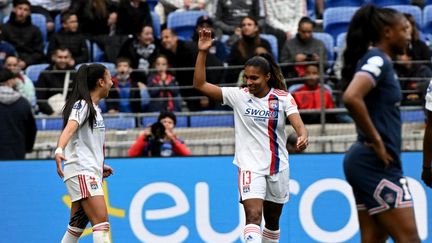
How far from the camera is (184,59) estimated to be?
15.6m

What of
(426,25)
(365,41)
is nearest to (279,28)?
(426,25)

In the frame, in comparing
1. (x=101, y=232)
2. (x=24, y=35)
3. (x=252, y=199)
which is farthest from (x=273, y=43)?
(x=101, y=232)

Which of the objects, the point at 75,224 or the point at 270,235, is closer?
the point at 75,224

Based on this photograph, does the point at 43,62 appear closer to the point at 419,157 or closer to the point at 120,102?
the point at 120,102

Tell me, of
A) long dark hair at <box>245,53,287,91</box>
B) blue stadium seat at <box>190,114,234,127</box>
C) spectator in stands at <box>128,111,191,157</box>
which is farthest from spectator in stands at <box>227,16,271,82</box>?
long dark hair at <box>245,53,287,91</box>

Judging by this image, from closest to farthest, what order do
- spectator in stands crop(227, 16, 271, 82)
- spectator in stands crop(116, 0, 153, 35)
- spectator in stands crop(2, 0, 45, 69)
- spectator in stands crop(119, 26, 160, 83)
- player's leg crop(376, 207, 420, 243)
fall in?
player's leg crop(376, 207, 420, 243), spectator in stands crop(227, 16, 271, 82), spectator in stands crop(119, 26, 160, 83), spectator in stands crop(2, 0, 45, 69), spectator in stands crop(116, 0, 153, 35)

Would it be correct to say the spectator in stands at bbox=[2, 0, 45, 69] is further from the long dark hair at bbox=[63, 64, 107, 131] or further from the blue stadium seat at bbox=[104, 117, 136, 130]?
the long dark hair at bbox=[63, 64, 107, 131]

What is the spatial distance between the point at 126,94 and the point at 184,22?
2783 mm

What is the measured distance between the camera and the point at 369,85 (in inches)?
280

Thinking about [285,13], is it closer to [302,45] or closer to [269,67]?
[302,45]

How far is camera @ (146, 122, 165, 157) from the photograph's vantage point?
13383mm

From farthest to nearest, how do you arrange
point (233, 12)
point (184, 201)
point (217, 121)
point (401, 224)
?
point (233, 12) → point (217, 121) → point (184, 201) → point (401, 224)

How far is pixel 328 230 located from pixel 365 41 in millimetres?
5248

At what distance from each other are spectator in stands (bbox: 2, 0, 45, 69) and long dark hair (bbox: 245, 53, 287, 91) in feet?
22.0
